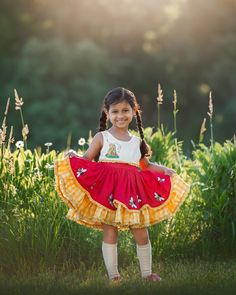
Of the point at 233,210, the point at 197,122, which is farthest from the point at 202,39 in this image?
the point at 233,210

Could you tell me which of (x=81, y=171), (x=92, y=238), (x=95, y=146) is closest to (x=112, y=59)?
(x=92, y=238)

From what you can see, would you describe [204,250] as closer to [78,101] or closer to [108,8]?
[78,101]

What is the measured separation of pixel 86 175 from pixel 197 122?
62.4ft

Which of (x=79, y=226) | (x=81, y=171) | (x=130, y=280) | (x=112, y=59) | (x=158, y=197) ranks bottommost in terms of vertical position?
(x=130, y=280)

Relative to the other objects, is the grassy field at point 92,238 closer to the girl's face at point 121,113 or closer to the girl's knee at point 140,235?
the girl's knee at point 140,235

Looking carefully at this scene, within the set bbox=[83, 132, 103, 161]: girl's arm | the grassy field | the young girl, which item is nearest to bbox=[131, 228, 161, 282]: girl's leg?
the young girl

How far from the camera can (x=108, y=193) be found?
170 inches

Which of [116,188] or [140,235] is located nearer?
[116,188]

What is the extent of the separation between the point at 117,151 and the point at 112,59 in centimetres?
1973

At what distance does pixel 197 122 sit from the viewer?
23125 millimetres

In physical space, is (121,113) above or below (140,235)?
above

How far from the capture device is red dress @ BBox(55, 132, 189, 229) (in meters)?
4.30

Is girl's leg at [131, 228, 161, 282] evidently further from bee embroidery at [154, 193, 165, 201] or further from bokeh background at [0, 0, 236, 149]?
bokeh background at [0, 0, 236, 149]

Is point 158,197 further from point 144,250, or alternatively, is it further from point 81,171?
point 81,171
